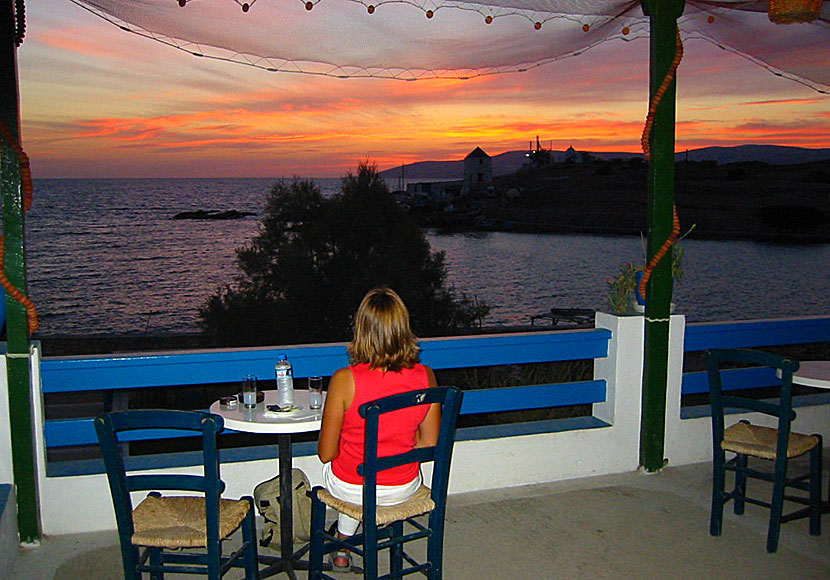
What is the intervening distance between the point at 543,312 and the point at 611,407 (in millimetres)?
28182

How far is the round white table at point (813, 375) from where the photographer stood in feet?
10.4

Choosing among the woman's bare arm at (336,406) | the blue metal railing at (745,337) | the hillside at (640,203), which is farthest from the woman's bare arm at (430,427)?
the hillside at (640,203)

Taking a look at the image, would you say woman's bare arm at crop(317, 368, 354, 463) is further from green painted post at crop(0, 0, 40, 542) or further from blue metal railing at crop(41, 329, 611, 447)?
green painted post at crop(0, 0, 40, 542)

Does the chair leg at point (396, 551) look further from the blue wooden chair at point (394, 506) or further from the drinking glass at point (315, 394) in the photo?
the drinking glass at point (315, 394)

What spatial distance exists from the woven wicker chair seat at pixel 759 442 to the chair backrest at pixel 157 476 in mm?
2137

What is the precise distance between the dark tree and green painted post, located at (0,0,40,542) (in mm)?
16180

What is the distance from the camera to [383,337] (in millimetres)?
2324

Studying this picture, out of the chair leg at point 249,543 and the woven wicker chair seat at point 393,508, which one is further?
the chair leg at point 249,543

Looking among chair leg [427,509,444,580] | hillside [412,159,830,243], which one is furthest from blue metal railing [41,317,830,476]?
hillside [412,159,830,243]

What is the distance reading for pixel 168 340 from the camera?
30.7m

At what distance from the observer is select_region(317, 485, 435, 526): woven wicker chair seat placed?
2305 millimetres

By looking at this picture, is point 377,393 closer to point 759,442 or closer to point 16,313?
point 16,313

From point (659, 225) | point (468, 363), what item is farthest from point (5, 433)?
point (659, 225)

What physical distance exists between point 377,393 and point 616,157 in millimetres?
13733
